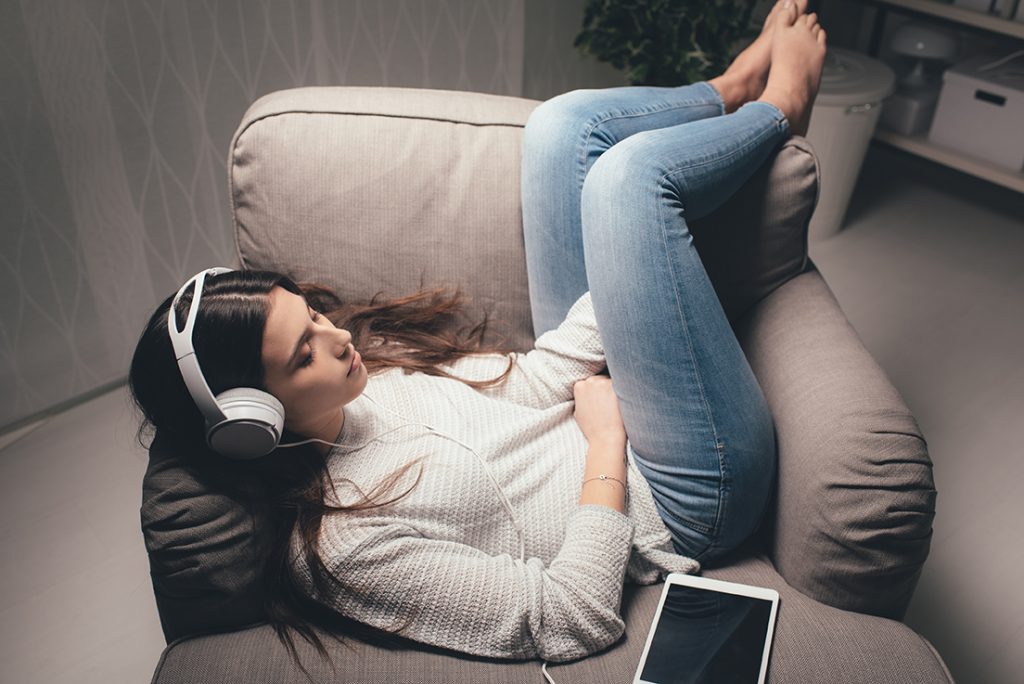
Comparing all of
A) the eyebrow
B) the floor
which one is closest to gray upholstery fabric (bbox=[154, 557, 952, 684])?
the eyebrow

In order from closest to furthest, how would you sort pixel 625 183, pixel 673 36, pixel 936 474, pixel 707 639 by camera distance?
pixel 707 639
pixel 625 183
pixel 936 474
pixel 673 36

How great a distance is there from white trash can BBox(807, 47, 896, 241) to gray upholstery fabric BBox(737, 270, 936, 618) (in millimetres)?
1134

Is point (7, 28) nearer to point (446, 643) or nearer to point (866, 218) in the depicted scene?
point (446, 643)

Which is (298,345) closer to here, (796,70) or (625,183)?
(625,183)

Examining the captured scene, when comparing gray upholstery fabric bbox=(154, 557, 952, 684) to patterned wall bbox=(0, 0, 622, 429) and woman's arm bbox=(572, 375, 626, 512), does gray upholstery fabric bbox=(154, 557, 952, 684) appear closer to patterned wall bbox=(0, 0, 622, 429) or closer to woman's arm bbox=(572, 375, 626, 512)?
woman's arm bbox=(572, 375, 626, 512)

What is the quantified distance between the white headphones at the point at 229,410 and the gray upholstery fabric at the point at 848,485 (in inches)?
24.2

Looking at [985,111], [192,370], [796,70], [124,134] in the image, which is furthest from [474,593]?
[985,111]

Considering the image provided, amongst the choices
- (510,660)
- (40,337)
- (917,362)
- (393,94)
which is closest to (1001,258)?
(917,362)

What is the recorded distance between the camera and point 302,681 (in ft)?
3.06

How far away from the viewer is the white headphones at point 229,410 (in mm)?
880

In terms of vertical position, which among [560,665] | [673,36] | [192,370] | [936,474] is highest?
[673,36]

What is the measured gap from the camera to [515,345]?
4.43ft

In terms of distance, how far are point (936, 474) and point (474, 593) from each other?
1.13m

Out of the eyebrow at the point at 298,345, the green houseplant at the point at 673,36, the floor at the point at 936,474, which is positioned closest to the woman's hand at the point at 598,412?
the eyebrow at the point at 298,345
